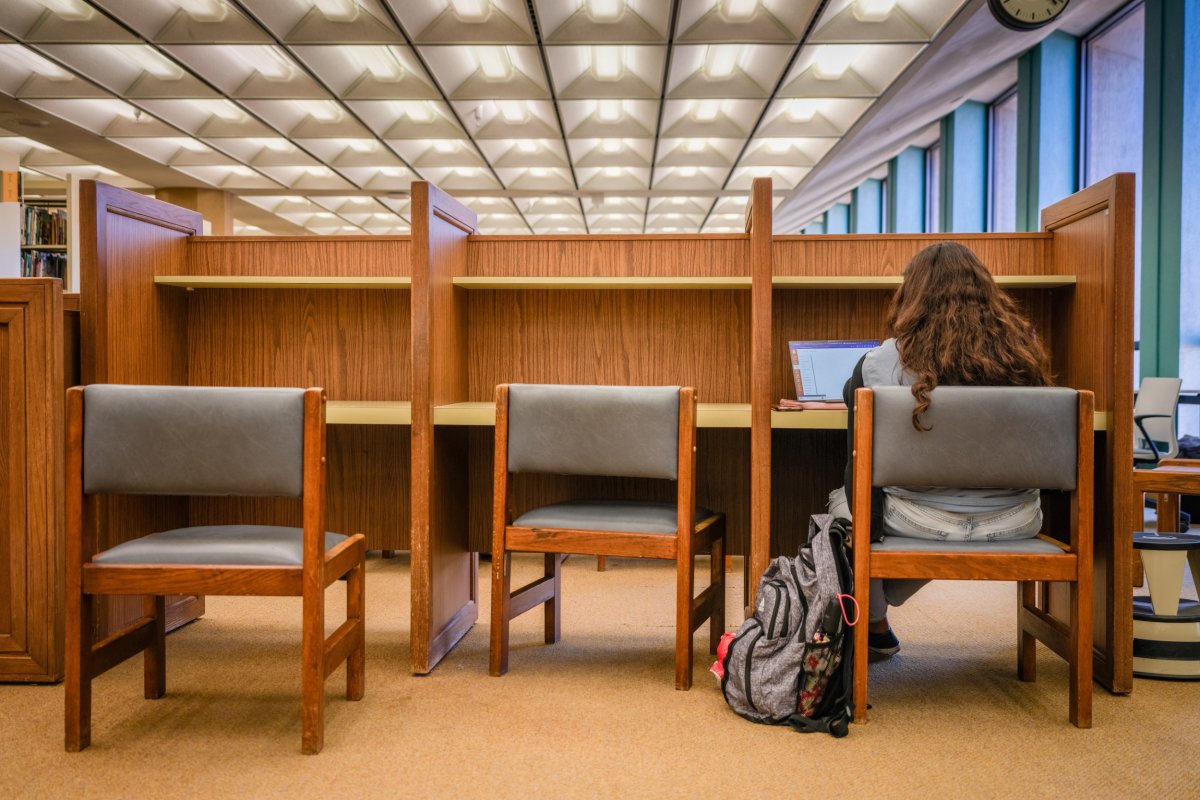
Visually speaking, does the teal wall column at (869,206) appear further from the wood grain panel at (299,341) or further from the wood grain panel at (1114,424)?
the wood grain panel at (299,341)

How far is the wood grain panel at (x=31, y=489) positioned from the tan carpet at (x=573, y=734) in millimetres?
121

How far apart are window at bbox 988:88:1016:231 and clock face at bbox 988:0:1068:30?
3442 millimetres

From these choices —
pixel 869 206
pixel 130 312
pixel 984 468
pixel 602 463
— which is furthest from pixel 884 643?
pixel 869 206

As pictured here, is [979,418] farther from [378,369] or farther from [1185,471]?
[378,369]

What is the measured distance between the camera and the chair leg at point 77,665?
5.63 ft

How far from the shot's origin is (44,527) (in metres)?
2.12

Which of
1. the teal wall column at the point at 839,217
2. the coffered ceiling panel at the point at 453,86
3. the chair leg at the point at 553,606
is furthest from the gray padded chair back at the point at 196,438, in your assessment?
the teal wall column at the point at 839,217

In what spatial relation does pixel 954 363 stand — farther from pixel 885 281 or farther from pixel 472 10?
pixel 472 10

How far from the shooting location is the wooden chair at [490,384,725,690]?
209 centimetres

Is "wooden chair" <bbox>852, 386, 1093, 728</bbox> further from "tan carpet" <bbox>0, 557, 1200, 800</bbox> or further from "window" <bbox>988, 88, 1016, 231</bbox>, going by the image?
"window" <bbox>988, 88, 1016, 231</bbox>

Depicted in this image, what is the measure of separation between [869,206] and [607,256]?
9.39 meters

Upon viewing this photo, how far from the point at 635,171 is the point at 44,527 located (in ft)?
23.4

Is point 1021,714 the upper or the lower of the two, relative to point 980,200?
lower

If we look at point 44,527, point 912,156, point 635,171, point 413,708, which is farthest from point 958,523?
point 912,156
